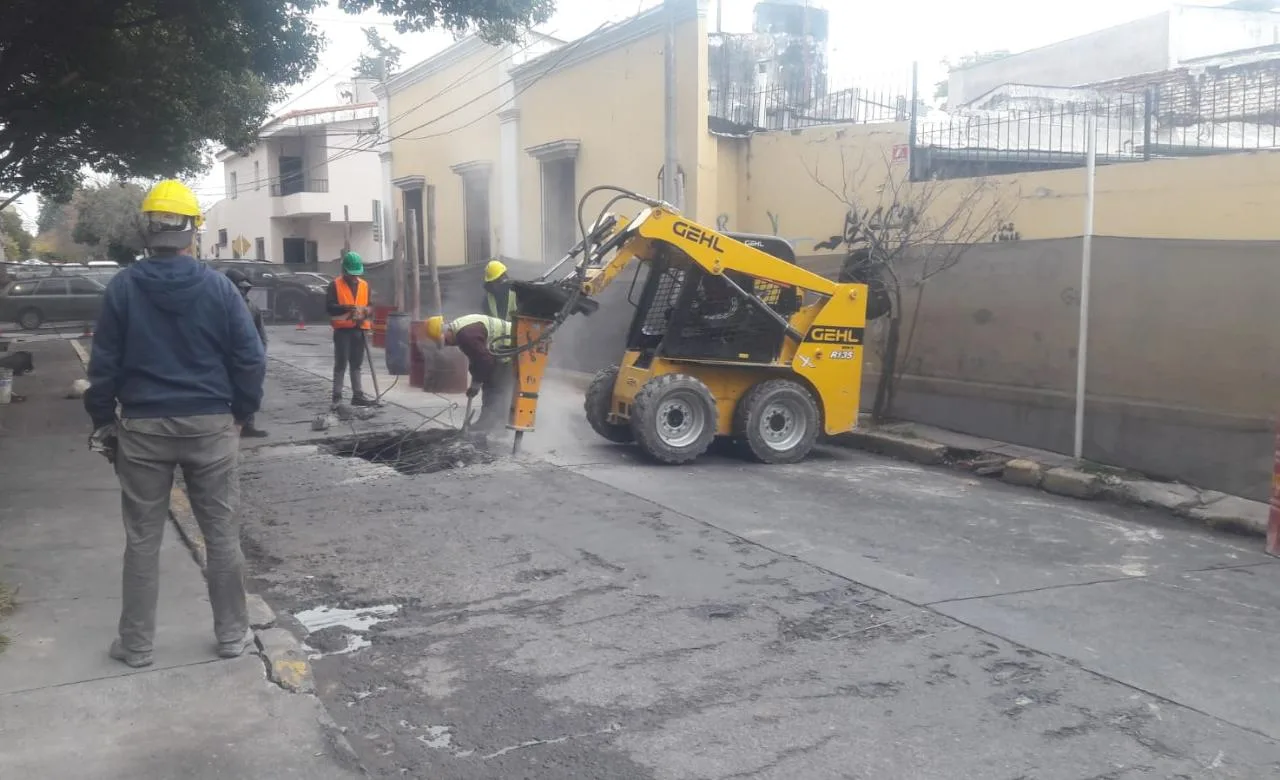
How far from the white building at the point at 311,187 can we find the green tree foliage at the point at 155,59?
69.8 ft

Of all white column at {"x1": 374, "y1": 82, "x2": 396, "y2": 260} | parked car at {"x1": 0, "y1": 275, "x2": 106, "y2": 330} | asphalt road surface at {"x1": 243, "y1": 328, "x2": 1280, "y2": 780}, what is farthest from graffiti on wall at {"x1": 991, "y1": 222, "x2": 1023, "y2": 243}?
parked car at {"x1": 0, "y1": 275, "x2": 106, "y2": 330}

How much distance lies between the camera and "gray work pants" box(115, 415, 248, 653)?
14.8 feet

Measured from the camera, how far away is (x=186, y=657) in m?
4.71

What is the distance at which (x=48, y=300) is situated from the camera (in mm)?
30219

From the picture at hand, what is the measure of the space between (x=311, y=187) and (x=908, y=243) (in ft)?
114

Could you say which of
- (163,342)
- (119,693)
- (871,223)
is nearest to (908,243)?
(871,223)

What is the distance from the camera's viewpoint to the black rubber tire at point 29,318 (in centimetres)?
2998

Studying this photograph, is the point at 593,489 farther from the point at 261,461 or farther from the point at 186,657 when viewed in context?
the point at 186,657

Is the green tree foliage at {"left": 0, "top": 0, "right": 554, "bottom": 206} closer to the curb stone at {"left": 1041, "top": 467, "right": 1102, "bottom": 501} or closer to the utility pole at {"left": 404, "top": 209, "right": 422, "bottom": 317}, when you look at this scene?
the utility pole at {"left": 404, "top": 209, "right": 422, "bottom": 317}

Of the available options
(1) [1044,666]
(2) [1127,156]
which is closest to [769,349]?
(1) [1044,666]

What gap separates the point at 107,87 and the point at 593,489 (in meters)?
9.30

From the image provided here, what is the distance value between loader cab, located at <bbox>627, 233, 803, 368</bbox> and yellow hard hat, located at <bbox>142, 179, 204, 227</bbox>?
5469 millimetres

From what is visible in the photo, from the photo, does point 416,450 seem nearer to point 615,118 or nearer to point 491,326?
point 491,326


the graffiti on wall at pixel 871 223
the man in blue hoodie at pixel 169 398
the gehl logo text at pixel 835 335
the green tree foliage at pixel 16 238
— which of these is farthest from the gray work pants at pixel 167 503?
the green tree foliage at pixel 16 238
